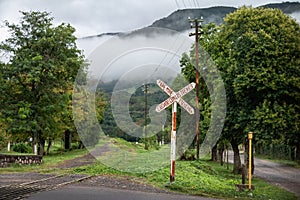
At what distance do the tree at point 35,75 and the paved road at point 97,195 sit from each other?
1639 cm

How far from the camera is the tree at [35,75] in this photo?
93.8ft

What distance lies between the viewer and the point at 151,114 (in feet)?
98.6

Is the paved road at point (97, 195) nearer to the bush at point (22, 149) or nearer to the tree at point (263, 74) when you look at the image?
the tree at point (263, 74)

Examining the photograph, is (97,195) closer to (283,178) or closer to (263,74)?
(263,74)

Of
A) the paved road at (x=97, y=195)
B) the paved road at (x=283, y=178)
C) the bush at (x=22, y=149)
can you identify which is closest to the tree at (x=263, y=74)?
the paved road at (x=283, y=178)

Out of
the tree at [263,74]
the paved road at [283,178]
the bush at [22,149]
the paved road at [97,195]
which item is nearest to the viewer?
the paved road at [97,195]

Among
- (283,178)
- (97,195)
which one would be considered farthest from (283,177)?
(97,195)

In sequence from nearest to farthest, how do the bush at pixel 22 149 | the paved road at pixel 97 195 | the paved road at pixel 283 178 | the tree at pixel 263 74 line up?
the paved road at pixel 97 195 → the tree at pixel 263 74 → the paved road at pixel 283 178 → the bush at pixel 22 149

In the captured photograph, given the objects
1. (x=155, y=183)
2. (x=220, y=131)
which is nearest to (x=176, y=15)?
(x=220, y=131)

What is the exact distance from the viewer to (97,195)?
39.0ft

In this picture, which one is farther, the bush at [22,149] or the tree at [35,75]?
the bush at [22,149]

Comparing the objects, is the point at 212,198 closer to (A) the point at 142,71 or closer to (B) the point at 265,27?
(A) the point at 142,71

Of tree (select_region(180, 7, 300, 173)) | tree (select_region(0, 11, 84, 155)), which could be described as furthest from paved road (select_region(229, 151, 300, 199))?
tree (select_region(0, 11, 84, 155))

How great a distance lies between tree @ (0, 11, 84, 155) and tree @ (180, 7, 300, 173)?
12.4 meters
